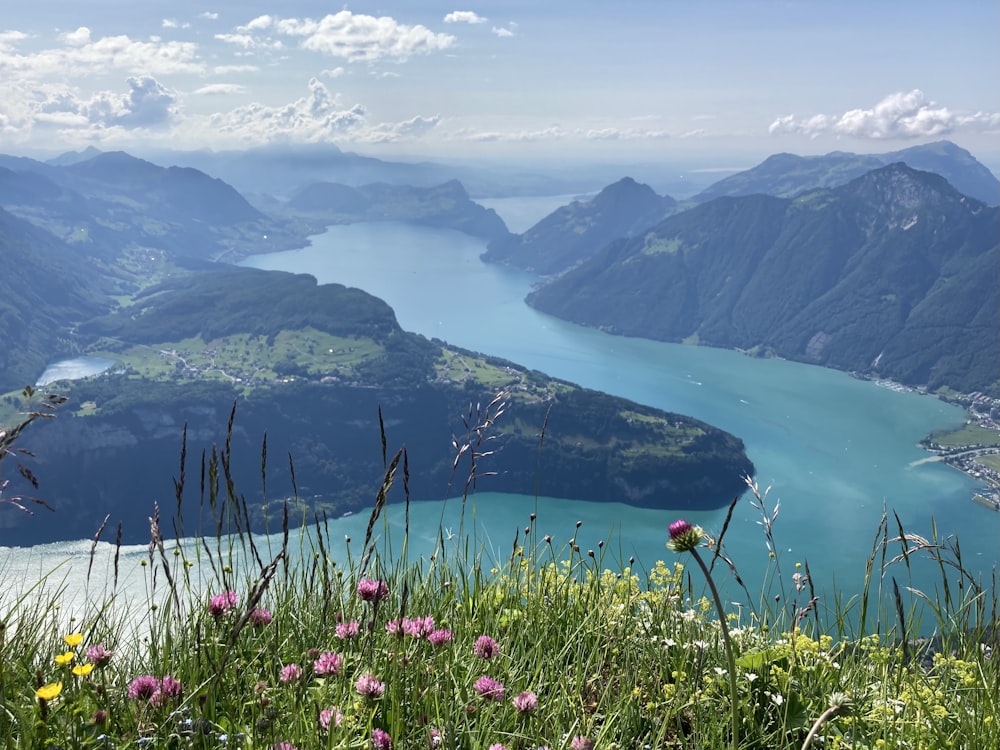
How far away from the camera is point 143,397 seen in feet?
462

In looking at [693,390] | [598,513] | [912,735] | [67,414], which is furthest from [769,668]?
[693,390]

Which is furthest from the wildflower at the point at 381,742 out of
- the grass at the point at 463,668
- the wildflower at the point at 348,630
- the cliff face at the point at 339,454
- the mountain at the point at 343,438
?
the cliff face at the point at 339,454

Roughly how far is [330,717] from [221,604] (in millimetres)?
687

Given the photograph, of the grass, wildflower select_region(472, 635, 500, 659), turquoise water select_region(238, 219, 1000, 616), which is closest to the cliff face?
turquoise water select_region(238, 219, 1000, 616)

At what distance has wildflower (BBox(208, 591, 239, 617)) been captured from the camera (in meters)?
2.53

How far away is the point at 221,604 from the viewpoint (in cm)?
256

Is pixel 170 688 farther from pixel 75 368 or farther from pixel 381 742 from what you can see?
pixel 75 368

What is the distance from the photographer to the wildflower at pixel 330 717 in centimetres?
198

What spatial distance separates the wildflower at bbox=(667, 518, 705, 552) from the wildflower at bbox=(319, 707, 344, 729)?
923mm

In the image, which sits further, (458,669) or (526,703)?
(458,669)

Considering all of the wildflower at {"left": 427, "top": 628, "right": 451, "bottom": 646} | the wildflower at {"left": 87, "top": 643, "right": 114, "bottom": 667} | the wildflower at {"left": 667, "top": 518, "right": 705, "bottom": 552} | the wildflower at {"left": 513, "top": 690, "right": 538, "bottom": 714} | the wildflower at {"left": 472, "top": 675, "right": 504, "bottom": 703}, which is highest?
the wildflower at {"left": 667, "top": 518, "right": 705, "bottom": 552}

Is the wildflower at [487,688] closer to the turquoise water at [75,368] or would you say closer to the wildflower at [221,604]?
the wildflower at [221,604]

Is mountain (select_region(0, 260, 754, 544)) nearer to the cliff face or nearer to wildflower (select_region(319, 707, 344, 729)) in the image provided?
the cliff face

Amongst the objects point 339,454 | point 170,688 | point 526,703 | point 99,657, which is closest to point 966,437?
point 339,454
